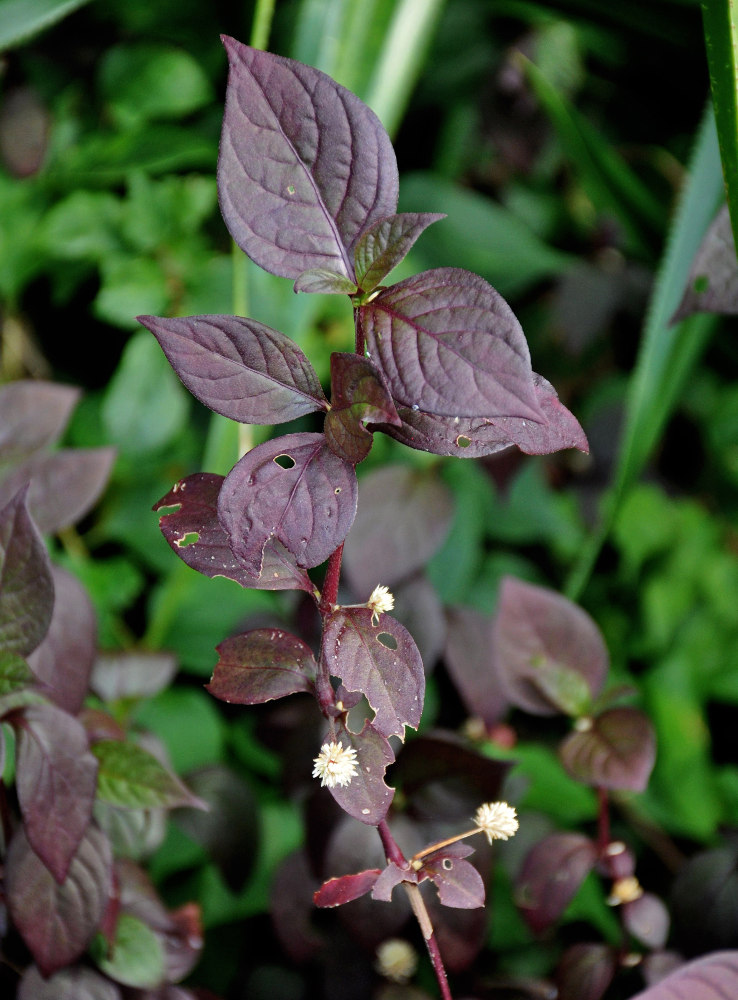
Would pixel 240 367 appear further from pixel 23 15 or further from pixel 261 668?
pixel 23 15

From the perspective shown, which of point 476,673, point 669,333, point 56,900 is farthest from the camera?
point 669,333

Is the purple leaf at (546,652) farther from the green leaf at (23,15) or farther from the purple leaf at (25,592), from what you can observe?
the green leaf at (23,15)

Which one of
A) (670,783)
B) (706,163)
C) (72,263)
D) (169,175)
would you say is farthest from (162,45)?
(670,783)

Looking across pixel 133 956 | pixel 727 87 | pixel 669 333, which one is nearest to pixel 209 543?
pixel 133 956

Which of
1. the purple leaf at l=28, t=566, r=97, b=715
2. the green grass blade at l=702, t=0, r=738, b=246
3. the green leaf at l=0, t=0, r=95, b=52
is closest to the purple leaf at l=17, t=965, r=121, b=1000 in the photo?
the purple leaf at l=28, t=566, r=97, b=715

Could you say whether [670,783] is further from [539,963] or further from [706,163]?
[706,163]

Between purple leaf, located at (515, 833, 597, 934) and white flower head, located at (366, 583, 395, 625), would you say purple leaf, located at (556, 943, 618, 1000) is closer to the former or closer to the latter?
purple leaf, located at (515, 833, 597, 934)

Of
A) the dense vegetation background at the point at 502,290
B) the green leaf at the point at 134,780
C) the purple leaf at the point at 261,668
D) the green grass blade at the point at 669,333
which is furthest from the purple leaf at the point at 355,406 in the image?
the green grass blade at the point at 669,333
